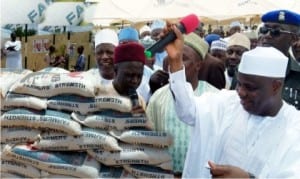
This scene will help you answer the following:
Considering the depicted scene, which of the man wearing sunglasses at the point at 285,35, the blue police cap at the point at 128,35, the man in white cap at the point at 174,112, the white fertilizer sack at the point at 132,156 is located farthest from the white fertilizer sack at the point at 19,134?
the blue police cap at the point at 128,35

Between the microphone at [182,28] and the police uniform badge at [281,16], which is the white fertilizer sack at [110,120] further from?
the police uniform badge at [281,16]

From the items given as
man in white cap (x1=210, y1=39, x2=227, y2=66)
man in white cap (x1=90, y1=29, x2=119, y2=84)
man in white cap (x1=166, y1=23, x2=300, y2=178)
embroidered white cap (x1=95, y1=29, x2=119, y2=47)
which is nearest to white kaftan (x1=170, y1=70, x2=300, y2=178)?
man in white cap (x1=166, y1=23, x2=300, y2=178)

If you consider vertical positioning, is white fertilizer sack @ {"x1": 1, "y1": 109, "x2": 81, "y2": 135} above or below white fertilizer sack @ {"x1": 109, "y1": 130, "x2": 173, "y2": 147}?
above

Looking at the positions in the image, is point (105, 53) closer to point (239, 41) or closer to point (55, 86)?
point (55, 86)

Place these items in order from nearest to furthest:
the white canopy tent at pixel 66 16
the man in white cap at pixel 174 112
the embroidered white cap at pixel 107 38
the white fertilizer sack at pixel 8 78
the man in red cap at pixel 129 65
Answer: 1. the white fertilizer sack at pixel 8 78
2. the man in red cap at pixel 129 65
3. the man in white cap at pixel 174 112
4. the embroidered white cap at pixel 107 38
5. the white canopy tent at pixel 66 16

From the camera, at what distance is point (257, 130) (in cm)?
319

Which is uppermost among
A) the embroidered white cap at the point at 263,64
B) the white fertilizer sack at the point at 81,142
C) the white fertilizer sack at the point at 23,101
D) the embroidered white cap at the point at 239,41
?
the embroidered white cap at the point at 263,64

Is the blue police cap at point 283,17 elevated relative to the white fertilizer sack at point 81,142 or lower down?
elevated

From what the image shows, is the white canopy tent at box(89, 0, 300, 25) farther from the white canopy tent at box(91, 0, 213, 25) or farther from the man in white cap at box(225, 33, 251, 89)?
the man in white cap at box(225, 33, 251, 89)

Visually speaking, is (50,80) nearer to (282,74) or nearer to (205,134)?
(205,134)

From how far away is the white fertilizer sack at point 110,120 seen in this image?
9.34 ft

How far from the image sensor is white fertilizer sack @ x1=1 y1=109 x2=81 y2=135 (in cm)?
284

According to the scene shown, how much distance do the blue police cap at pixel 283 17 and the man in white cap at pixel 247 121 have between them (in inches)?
48.6

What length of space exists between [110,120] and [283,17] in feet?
7.00
